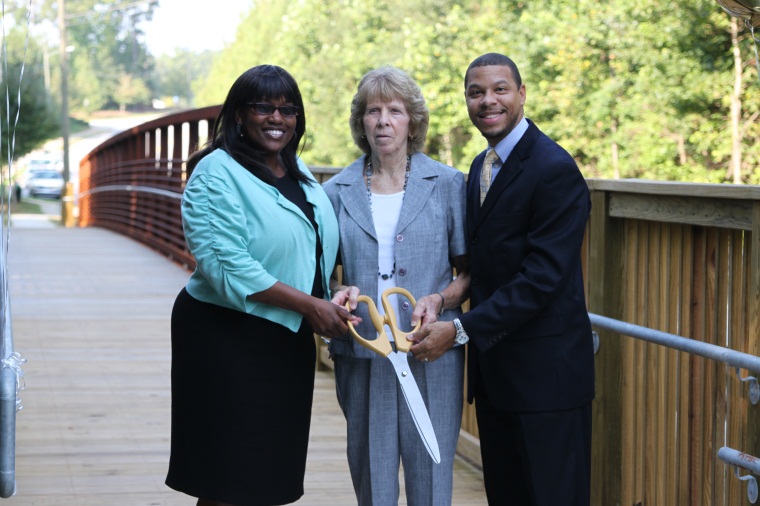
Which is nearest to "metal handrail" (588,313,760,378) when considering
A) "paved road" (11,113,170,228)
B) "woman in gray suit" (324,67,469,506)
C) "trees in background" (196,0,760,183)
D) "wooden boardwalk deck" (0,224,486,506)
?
"woman in gray suit" (324,67,469,506)

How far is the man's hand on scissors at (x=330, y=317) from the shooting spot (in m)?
2.71

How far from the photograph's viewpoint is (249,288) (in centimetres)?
269

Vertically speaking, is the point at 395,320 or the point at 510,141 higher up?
the point at 510,141

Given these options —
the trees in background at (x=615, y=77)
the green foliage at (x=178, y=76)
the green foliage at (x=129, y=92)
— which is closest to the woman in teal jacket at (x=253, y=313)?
the trees in background at (x=615, y=77)

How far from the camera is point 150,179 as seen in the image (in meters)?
14.5

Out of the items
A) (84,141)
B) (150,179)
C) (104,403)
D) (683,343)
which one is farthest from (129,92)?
(683,343)

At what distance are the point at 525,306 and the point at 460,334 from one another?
0.19 meters

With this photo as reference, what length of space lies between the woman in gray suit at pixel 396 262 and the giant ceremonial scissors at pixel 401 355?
108 millimetres

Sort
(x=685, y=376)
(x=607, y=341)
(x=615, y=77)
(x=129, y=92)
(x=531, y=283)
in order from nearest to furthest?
(x=531, y=283)
(x=685, y=376)
(x=607, y=341)
(x=615, y=77)
(x=129, y=92)

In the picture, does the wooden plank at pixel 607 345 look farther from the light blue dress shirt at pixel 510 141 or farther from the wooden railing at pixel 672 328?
the light blue dress shirt at pixel 510 141

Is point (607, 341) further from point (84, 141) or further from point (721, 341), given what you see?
point (84, 141)

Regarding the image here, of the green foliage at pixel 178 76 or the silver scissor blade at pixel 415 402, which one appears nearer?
the silver scissor blade at pixel 415 402

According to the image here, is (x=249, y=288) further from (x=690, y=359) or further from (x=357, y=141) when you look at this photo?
(x=690, y=359)

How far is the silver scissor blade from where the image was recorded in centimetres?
273
